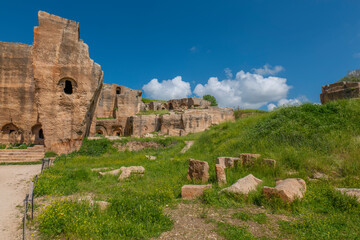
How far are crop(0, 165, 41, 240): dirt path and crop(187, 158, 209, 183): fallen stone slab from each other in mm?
4013

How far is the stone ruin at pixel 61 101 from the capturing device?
11922mm

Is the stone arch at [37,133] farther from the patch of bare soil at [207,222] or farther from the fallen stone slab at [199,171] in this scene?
the patch of bare soil at [207,222]

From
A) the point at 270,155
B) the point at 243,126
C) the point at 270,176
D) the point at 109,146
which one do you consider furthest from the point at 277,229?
the point at 109,146

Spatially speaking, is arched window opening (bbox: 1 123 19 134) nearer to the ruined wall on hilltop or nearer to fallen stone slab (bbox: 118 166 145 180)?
the ruined wall on hilltop

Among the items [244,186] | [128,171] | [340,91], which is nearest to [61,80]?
[128,171]

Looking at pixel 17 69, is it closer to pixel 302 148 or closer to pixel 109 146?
pixel 109 146

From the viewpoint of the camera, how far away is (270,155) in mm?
6508

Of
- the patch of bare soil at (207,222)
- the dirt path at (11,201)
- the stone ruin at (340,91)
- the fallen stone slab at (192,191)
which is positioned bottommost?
the dirt path at (11,201)

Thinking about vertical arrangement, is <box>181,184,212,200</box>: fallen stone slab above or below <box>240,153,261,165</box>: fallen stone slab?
below

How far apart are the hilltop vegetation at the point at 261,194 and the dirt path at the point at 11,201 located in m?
0.38

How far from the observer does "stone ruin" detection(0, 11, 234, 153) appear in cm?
1192

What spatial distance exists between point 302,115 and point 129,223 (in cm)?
885

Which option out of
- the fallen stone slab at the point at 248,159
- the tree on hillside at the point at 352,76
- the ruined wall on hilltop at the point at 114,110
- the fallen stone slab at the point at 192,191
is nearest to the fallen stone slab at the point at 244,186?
the fallen stone slab at the point at 192,191

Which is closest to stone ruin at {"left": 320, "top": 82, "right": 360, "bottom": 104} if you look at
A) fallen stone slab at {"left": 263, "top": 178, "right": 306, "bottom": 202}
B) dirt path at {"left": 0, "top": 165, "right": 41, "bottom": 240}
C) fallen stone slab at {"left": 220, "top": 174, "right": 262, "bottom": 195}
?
fallen stone slab at {"left": 263, "top": 178, "right": 306, "bottom": 202}
